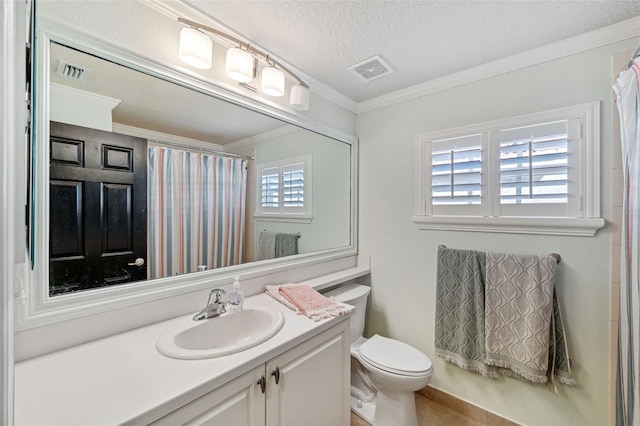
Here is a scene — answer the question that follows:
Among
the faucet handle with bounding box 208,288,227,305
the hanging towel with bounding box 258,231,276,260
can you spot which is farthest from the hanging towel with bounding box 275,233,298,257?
the faucet handle with bounding box 208,288,227,305

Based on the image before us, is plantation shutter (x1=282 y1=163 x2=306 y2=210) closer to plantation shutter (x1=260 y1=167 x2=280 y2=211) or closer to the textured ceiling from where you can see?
plantation shutter (x1=260 y1=167 x2=280 y2=211)

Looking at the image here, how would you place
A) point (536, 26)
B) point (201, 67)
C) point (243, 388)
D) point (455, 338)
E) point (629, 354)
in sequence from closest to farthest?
point (243, 388) < point (629, 354) < point (201, 67) < point (536, 26) < point (455, 338)

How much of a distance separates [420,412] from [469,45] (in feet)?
7.67

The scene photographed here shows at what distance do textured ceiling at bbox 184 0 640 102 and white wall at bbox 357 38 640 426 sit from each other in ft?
0.63

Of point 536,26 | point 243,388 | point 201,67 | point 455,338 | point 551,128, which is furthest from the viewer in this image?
point 455,338

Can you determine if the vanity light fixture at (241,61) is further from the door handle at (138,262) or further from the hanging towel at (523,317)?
the hanging towel at (523,317)

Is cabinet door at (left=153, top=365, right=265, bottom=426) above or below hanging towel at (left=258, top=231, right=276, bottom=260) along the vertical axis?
below

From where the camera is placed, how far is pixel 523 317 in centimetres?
154

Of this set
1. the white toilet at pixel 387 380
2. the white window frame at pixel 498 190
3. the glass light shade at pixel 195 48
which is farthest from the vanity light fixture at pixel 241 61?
the white toilet at pixel 387 380

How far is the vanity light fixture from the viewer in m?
1.21

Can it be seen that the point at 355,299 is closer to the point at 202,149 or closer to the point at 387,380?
the point at 387,380

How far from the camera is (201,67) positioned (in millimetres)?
1267

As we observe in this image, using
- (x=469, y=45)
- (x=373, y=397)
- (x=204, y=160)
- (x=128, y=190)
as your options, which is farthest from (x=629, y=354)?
(x=128, y=190)

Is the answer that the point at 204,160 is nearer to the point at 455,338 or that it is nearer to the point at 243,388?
the point at 243,388
